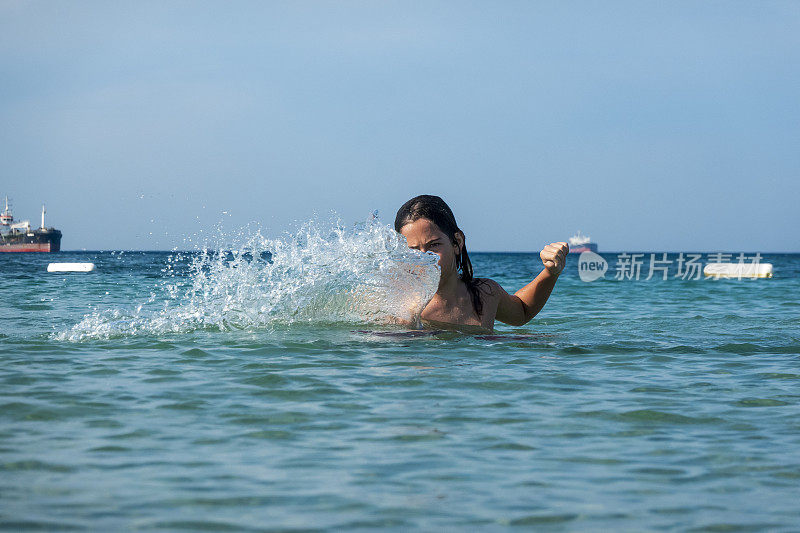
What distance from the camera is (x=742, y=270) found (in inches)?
1228

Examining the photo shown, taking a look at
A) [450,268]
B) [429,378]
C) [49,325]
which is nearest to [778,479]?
[429,378]

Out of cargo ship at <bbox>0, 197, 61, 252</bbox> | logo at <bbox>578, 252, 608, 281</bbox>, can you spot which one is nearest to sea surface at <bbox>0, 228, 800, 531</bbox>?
logo at <bbox>578, 252, 608, 281</bbox>

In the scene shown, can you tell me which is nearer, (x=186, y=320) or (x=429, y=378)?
(x=429, y=378)

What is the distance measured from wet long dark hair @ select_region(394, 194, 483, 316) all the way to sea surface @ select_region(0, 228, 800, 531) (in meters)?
0.29

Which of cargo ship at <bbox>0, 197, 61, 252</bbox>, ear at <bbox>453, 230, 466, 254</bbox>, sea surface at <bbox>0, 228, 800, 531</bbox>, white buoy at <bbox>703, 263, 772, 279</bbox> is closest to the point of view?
sea surface at <bbox>0, 228, 800, 531</bbox>

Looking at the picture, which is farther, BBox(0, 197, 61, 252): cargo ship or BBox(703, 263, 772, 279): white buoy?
BBox(0, 197, 61, 252): cargo ship

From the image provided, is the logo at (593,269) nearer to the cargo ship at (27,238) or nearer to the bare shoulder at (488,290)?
the bare shoulder at (488,290)

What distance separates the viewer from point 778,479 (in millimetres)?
2873

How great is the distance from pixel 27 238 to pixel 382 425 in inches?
3613

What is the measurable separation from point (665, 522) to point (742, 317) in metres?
8.07

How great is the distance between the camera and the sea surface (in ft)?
8.32

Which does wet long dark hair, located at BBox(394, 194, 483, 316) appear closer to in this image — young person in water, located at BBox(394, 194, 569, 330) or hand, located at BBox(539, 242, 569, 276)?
young person in water, located at BBox(394, 194, 569, 330)

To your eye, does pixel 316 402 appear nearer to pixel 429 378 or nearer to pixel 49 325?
pixel 429 378

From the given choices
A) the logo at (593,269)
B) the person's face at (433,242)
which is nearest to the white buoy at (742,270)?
the logo at (593,269)
